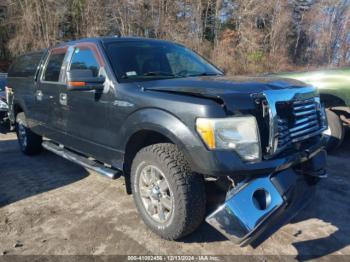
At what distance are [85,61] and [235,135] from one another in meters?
2.29

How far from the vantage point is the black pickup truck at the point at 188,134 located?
8.46 feet

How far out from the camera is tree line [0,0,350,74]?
86.2ft

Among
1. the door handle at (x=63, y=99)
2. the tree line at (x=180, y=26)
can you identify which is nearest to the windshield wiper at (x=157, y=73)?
the door handle at (x=63, y=99)

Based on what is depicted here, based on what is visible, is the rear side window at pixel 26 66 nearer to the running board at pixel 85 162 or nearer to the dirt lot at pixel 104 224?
the running board at pixel 85 162

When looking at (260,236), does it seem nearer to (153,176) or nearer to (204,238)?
(204,238)

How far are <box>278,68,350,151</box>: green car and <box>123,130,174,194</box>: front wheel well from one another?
357 centimetres

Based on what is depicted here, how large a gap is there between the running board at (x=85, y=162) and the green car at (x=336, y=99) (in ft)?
12.4

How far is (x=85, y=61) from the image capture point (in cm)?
404

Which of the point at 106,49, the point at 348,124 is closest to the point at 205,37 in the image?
the point at 348,124

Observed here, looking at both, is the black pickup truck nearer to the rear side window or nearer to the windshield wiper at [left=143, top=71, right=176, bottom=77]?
the windshield wiper at [left=143, top=71, right=176, bottom=77]

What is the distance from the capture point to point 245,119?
8.48 feet

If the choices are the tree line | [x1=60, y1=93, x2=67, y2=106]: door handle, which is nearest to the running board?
[x1=60, y1=93, x2=67, y2=106]: door handle

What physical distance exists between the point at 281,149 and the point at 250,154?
1.00 feet

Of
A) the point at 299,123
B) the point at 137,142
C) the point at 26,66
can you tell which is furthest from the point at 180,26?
the point at 299,123
